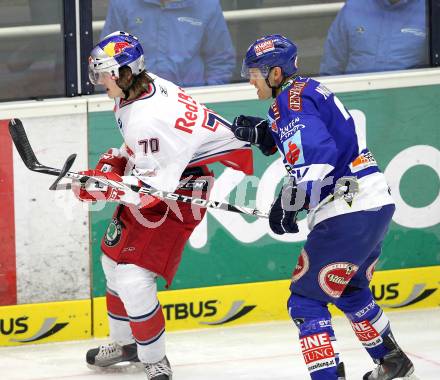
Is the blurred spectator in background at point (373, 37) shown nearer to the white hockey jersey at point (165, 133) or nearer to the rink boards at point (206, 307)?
the rink boards at point (206, 307)

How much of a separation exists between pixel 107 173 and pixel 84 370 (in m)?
0.98

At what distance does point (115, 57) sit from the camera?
4.62m

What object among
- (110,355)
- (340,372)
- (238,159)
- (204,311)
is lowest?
(204,311)

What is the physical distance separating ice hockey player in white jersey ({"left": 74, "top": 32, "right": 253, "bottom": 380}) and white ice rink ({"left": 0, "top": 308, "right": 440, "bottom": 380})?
346 millimetres

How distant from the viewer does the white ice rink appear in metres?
5.05

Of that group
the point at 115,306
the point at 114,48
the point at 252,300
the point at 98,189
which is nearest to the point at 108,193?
the point at 98,189

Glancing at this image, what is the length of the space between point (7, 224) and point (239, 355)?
116 centimetres

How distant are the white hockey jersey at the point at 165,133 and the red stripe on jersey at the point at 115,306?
609 millimetres

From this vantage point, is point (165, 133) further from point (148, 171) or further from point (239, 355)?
point (239, 355)

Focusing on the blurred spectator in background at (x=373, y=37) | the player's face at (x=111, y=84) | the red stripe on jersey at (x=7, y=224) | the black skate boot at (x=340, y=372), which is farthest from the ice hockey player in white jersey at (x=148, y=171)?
the blurred spectator in background at (x=373, y=37)

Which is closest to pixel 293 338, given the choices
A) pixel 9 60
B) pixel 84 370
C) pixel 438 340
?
pixel 438 340

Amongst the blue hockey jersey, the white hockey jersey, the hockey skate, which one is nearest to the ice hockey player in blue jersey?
the blue hockey jersey

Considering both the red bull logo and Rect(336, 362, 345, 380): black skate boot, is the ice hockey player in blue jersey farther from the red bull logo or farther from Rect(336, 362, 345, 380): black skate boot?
the red bull logo

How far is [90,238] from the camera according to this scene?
5535 mm
